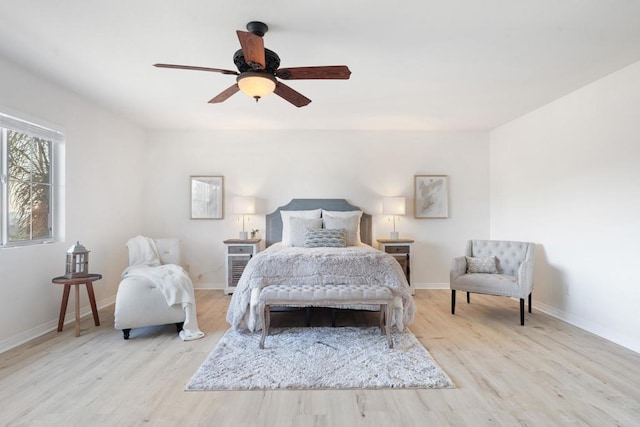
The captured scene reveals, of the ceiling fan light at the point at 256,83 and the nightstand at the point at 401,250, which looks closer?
the ceiling fan light at the point at 256,83

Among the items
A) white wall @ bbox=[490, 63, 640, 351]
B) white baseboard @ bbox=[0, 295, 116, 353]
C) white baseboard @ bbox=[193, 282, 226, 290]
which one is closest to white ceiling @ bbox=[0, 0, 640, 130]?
white wall @ bbox=[490, 63, 640, 351]

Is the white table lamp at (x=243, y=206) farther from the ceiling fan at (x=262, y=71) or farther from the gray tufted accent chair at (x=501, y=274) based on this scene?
the gray tufted accent chair at (x=501, y=274)

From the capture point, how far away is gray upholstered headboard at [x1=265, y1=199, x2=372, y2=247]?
5453 mm

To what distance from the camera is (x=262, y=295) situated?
3088 mm

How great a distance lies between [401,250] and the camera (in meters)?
5.17

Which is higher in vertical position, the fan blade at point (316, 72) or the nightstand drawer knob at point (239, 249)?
the fan blade at point (316, 72)

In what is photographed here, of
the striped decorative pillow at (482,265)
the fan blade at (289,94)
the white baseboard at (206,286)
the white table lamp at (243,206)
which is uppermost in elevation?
the fan blade at (289,94)

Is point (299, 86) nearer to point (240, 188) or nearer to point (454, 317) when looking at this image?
point (240, 188)

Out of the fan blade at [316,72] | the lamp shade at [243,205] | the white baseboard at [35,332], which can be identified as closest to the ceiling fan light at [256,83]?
the fan blade at [316,72]

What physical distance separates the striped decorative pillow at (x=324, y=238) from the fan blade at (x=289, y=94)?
6.82 ft

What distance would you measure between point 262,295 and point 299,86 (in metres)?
2.22

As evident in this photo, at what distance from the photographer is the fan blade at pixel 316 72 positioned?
2381mm

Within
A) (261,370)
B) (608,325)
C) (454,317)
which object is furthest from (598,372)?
(261,370)

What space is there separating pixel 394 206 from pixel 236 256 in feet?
8.26
